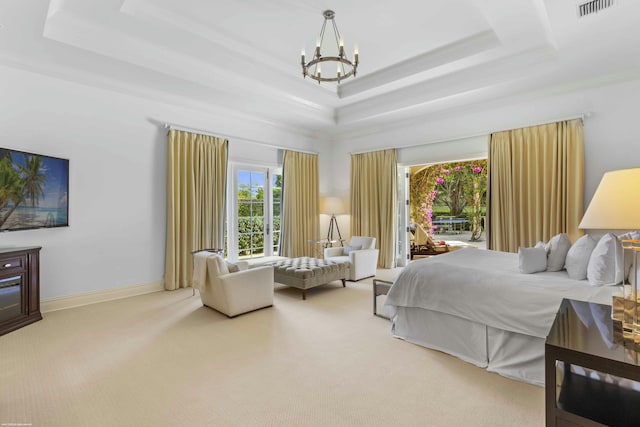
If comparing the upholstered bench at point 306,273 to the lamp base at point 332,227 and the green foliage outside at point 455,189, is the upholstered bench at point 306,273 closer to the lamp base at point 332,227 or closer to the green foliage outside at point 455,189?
the lamp base at point 332,227

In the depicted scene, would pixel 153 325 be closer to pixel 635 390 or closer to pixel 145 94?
pixel 145 94

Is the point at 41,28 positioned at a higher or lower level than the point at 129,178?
higher

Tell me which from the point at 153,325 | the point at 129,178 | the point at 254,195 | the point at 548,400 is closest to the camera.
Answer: the point at 548,400

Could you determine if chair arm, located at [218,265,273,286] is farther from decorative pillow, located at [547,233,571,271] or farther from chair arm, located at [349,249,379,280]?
decorative pillow, located at [547,233,571,271]

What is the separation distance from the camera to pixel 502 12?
10.0 feet

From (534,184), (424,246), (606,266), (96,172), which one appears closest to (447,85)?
(534,184)

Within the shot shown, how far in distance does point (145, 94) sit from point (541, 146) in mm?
5639

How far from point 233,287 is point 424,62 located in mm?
3760

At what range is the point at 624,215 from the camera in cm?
137

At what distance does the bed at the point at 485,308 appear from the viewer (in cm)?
220

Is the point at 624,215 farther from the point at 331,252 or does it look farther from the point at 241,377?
the point at 331,252

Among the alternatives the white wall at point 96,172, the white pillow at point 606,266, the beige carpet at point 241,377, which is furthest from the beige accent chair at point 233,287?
the white pillow at point 606,266

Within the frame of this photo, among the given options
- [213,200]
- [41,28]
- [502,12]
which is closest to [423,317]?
[502,12]

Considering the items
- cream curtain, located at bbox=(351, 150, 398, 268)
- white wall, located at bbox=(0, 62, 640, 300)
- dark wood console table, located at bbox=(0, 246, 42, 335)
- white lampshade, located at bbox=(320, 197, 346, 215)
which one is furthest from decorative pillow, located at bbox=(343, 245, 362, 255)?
dark wood console table, located at bbox=(0, 246, 42, 335)
